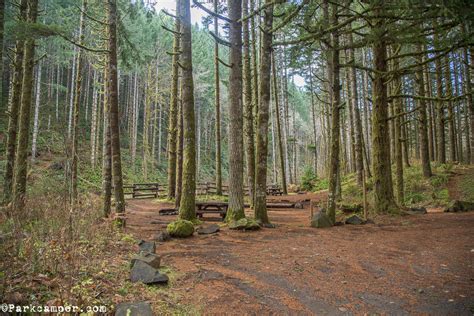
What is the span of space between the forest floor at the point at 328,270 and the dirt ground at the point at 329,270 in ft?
0.03

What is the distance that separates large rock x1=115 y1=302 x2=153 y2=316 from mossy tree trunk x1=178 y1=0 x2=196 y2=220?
220 inches

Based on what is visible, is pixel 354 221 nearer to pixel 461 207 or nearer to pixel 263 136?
pixel 263 136

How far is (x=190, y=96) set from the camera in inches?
340

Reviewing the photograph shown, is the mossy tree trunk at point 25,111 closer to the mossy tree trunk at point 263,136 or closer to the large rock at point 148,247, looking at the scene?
the large rock at point 148,247

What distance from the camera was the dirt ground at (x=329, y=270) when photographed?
3.19 meters

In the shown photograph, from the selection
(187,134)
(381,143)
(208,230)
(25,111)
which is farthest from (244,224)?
(25,111)

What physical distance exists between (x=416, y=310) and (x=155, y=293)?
2.98 metres

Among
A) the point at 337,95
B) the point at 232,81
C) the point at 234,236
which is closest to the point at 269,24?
the point at 232,81

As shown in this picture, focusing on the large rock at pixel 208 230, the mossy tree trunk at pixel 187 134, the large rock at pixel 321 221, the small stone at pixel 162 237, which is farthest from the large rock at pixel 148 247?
the large rock at pixel 321 221

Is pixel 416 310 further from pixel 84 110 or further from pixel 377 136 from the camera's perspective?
pixel 84 110

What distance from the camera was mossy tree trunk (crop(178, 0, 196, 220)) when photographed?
27.1 ft

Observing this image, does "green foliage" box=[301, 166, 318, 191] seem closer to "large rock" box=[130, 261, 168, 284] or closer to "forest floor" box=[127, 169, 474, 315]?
"forest floor" box=[127, 169, 474, 315]

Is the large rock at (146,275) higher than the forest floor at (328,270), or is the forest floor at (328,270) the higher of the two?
the large rock at (146,275)

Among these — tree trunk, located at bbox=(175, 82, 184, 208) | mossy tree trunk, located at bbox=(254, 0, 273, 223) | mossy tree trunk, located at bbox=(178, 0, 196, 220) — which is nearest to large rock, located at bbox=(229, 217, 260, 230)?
mossy tree trunk, located at bbox=(254, 0, 273, 223)
